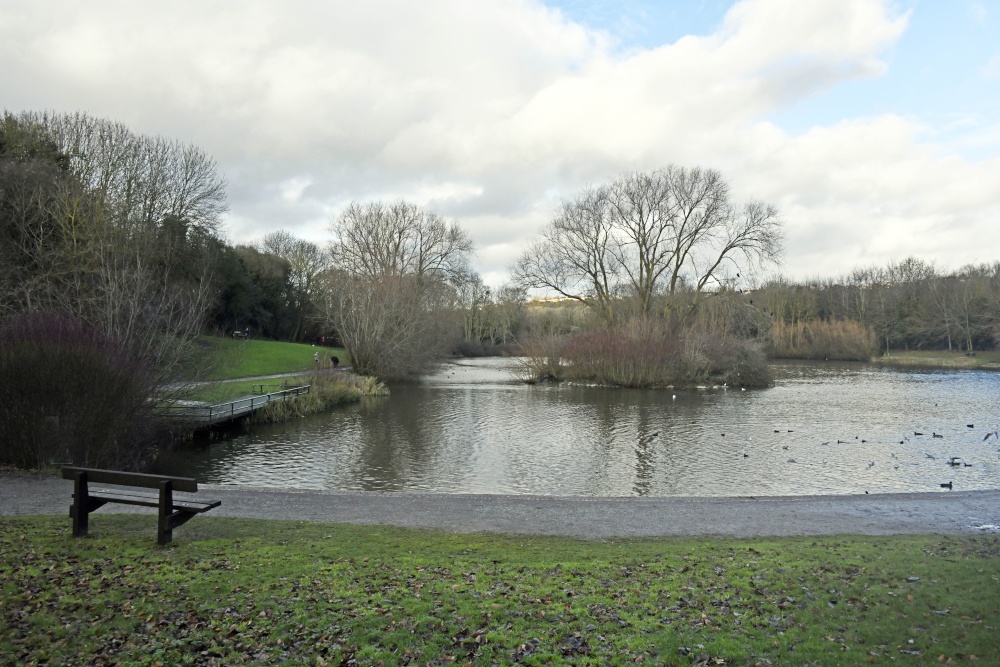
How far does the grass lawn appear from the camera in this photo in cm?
5769

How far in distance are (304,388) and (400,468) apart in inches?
556

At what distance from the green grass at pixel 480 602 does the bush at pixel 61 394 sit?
5.55 metres

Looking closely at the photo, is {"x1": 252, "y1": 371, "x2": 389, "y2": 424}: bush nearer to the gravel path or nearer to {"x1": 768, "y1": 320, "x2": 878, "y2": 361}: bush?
the gravel path

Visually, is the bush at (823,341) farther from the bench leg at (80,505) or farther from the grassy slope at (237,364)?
the bench leg at (80,505)

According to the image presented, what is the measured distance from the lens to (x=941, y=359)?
201ft

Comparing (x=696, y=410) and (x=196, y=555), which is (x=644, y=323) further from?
(x=196, y=555)

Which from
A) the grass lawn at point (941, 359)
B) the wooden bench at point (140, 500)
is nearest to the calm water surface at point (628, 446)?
the wooden bench at point (140, 500)

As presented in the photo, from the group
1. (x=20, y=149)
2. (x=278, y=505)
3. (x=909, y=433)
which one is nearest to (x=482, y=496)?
(x=278, y=505)

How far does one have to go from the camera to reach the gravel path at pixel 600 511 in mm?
9359

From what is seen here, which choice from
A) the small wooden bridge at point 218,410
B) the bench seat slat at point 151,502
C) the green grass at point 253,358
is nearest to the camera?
the bench seat slat at point 151,502

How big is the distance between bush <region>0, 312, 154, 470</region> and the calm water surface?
2.88 metres

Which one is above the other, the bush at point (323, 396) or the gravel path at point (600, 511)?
the bush at point (323, 396)

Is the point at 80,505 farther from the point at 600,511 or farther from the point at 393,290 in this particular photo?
the point at 393,290

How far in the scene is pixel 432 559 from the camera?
24.0 ft
